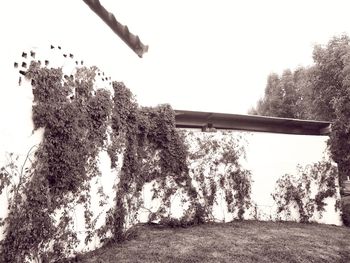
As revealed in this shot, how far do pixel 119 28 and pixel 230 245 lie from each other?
6.93 metres

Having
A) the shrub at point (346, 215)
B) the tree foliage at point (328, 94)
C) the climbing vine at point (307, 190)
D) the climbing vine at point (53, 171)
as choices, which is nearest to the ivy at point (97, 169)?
the climbing vine at point (53, 171)

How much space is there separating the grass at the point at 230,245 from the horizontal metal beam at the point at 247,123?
15.7ft

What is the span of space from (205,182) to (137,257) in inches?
155

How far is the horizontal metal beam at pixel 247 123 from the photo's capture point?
38.7 feet

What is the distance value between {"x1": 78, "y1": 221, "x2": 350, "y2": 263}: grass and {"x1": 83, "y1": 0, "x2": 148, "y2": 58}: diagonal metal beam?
5787mm

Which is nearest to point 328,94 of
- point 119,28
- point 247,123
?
point 247,123

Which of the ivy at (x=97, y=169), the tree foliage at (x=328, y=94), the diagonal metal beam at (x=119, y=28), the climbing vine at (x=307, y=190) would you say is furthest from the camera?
the tree foliage at (x=328, y=94)

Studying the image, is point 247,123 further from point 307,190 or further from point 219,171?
point 219,171

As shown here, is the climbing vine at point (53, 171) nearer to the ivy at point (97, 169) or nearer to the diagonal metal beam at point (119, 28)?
the ivy at point (97, 169)

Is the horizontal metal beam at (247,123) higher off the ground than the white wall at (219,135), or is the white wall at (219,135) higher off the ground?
the horizontal metal beam at (247,123)

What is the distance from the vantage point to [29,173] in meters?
4.07

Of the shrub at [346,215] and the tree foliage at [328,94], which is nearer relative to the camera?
the shrub at [346,215]

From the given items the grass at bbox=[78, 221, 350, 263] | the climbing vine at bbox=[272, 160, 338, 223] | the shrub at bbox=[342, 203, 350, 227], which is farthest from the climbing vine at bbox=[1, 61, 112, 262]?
the shrub at bbox=[342, 203, 350, 227]

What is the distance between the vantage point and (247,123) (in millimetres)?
12922
